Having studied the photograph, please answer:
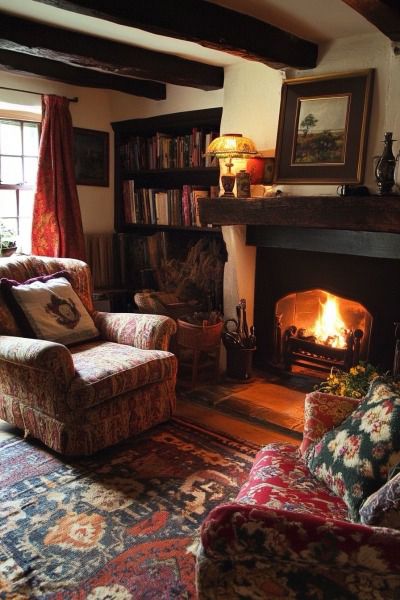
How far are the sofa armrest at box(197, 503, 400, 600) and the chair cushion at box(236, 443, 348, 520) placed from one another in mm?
296

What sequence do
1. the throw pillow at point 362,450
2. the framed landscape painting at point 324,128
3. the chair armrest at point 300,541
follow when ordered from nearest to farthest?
the chair armrest at point 300,541 < the throw pillow at point 362,450 < the framed landscape painting at point 324,128

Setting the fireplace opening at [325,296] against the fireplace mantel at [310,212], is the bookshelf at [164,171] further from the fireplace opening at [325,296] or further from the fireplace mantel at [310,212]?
the fireplace opening at [325,296]

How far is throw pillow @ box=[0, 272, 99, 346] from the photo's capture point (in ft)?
9.39

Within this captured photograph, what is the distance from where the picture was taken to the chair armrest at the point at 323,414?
73.2 inches

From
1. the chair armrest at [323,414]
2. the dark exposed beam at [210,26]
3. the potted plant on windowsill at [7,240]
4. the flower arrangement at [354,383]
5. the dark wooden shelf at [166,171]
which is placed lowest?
the flower arrangement at [354,383]

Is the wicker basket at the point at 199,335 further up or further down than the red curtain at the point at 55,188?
further down

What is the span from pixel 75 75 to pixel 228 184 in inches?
57.6

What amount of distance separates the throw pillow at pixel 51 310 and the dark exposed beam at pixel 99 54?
1310mm

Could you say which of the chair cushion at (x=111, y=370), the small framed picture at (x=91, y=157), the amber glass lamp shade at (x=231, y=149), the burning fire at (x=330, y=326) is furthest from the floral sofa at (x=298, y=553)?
the small framed picture at (x=91, y=157)

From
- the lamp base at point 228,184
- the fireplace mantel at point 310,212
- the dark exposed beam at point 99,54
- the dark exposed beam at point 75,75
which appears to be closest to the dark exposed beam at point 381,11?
the fireplace mantel at point 310,212

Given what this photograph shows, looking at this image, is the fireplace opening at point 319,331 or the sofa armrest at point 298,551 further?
the fireplace opening at point 319,331

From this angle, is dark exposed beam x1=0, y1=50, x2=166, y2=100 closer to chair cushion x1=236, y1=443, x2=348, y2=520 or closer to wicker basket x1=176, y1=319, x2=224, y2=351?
wicker basket x1=176, y1=319, x2=224, y2=351

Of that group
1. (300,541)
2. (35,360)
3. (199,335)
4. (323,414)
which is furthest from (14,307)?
(300,541)

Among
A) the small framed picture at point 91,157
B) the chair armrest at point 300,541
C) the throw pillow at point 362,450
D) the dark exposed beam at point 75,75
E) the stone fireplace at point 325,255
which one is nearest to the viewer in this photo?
the chair armrest at point 300,541
